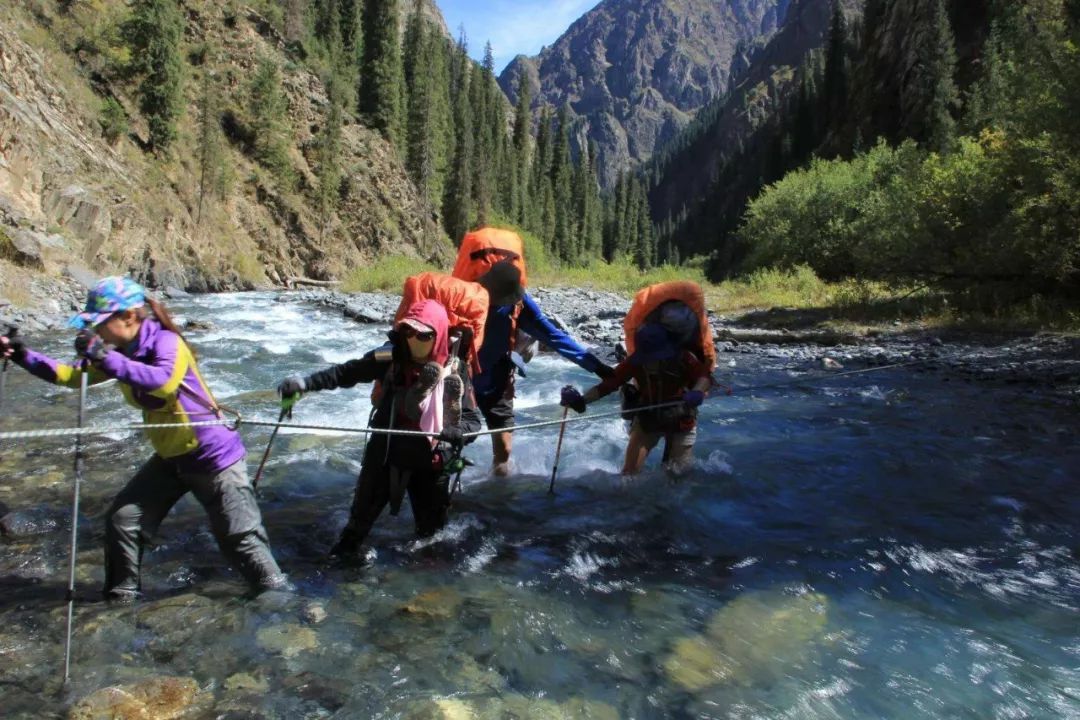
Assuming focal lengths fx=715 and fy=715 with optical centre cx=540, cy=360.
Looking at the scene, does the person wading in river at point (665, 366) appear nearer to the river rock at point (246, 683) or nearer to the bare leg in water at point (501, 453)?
the bare leg in water at point (501, 453)

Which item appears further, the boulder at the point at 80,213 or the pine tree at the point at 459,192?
the pine tree at the point at 459,192

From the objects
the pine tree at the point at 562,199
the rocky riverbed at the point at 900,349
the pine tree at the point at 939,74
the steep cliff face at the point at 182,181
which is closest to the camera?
the rocky riverbed at the point at 900,349

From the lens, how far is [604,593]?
4.83 m

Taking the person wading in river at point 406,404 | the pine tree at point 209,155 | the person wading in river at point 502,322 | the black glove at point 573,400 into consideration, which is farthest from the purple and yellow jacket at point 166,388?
the pine tree at point 209,155

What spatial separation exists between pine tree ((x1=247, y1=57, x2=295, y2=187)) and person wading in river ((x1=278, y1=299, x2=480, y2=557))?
1825 inches

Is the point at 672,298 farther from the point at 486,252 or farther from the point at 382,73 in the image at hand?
the point at 382,73

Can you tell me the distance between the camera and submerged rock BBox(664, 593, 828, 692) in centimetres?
387

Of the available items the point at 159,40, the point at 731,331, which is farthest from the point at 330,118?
the point at 731,331

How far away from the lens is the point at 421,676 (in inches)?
145

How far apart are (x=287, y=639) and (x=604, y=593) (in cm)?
204

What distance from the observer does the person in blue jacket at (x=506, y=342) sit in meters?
5.92

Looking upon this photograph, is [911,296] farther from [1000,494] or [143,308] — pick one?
[143,308]

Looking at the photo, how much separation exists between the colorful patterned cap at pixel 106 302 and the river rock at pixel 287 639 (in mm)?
1872

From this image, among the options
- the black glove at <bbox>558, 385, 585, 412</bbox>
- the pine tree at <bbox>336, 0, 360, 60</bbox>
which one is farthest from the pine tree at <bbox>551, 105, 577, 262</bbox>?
the black glove at <bbox>558, 385, 585, 412</bbox>
